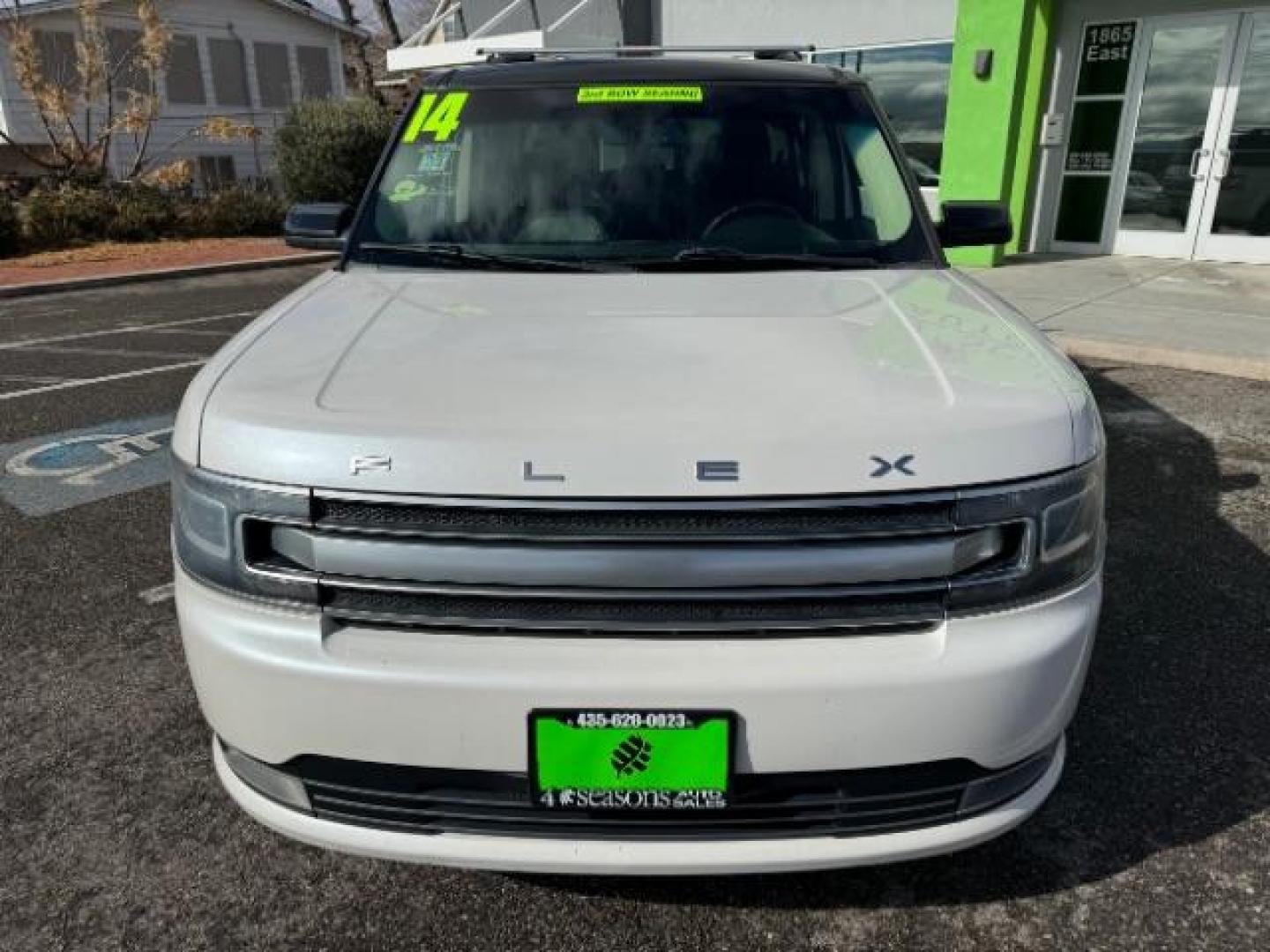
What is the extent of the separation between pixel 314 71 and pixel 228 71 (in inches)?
121

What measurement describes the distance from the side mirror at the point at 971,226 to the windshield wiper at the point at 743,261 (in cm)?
65

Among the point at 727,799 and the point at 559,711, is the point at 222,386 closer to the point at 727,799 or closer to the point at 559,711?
the point at 559,711

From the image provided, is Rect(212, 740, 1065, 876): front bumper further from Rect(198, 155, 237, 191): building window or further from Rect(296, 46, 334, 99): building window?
Rect(296, 46, 334, 99): building window

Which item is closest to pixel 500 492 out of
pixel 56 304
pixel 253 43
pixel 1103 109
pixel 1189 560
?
pixel 1189 560

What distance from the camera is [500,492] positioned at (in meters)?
1.65

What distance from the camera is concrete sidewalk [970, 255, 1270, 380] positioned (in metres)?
6.88

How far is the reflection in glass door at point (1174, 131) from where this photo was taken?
1043 centimetres

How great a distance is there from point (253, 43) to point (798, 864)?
3487cm

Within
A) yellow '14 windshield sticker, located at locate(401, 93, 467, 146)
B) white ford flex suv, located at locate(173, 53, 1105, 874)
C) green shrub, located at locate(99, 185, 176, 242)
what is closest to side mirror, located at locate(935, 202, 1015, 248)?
white ford flex suv, located at locate(173, 53, 1105, 874)

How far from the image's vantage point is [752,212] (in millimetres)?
2934

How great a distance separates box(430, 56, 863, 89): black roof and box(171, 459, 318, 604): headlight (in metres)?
1.94

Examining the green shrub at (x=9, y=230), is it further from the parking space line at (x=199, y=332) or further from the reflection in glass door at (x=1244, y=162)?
the reflection in glass door at (x=1244, y=162)

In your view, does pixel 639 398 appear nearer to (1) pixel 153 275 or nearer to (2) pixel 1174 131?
(2) pixel 1174 131

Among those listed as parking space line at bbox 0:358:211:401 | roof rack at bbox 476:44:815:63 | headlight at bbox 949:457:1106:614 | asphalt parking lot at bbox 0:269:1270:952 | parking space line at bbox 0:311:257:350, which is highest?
roof rack at bbox 476:44:815:63
